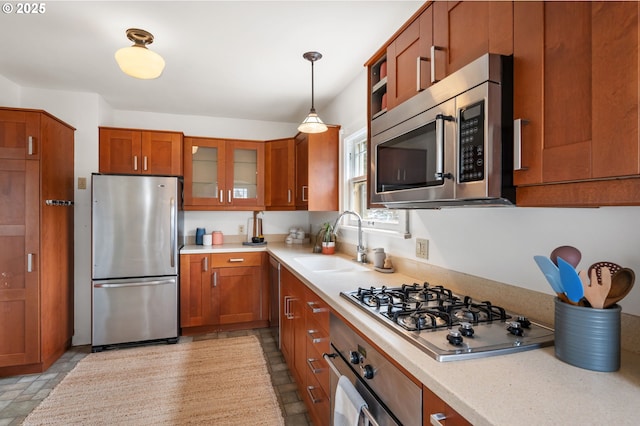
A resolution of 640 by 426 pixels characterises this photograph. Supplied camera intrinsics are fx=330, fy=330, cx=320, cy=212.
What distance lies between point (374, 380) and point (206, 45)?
2.28 meters

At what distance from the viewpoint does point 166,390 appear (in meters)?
2.35

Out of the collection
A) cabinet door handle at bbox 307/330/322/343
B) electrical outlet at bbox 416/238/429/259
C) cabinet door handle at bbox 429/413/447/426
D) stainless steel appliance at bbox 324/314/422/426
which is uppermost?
electrical outlet at bbox 416/238/429/259

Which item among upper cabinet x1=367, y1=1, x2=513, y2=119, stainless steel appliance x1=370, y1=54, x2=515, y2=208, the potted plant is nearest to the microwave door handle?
stainless steel appliance x1=370, y1=54, x2=515, y2=208

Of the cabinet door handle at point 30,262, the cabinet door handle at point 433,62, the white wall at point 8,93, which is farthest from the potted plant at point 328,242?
the white wall at point 8,93

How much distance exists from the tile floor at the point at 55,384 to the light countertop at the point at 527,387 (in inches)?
55.7

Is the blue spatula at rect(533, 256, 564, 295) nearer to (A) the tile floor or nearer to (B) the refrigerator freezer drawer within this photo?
(A) the tile floor

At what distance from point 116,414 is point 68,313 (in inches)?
57.9

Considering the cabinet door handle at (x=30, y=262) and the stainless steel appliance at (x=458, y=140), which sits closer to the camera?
the stainless steel appliance at (x=458, y=140)

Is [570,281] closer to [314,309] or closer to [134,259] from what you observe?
[314,309]

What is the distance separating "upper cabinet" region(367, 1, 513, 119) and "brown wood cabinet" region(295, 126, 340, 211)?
4.43ft

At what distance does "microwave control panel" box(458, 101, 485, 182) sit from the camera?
996mm

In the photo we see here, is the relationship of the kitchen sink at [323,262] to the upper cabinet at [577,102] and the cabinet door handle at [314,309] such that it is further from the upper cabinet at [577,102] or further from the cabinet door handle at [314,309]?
the upper cabinet at [577,102]

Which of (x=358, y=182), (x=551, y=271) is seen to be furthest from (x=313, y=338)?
(x=358, y=182)

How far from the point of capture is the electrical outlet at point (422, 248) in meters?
1.88
